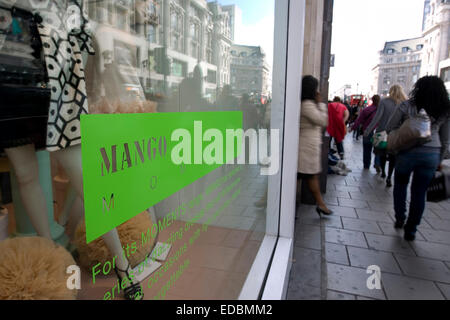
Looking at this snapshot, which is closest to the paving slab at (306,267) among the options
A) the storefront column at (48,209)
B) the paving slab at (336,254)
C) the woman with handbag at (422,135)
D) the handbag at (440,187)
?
the paving slab at (336,254)

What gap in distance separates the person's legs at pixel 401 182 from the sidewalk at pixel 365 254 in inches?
8.8

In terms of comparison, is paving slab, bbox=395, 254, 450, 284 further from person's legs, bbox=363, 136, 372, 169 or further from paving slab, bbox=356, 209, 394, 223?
person's legs, bbox=363, 136, 372, 169

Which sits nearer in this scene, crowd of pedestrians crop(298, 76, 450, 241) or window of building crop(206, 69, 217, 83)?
window of building crop(206, 69, 217, 83)

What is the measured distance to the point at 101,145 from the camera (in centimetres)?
76

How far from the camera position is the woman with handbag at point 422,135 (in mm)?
3258

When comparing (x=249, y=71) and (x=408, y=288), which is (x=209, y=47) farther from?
(x=408, y=288)

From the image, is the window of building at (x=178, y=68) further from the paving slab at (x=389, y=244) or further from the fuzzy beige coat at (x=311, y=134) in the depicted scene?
the paving slab at (x=389, y=244)

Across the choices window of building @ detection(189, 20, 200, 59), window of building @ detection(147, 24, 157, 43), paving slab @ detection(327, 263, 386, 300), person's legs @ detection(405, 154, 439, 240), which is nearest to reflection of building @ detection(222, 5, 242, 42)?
window of building @ detection(189, 20, 200, 59)

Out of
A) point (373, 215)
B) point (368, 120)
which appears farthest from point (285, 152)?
point (368, 120)

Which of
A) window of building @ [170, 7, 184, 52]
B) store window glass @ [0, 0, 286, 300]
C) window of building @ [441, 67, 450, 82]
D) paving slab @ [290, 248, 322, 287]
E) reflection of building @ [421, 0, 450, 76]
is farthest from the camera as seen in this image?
reflection of building @ [421, 0, 450, 76]

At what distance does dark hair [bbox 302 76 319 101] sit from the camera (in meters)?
3.58

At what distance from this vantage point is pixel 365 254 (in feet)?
10.6

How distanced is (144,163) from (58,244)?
0.31 m
